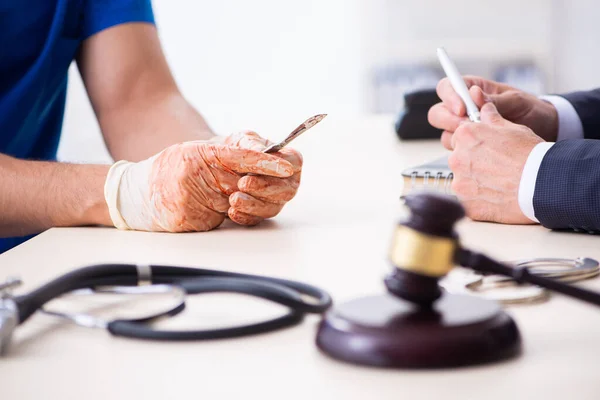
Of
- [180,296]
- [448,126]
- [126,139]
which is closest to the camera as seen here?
[180,296]

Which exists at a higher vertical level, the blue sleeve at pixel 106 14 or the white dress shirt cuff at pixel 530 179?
the blue sleeve at pixel 106 14

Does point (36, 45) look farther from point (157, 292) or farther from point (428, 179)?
point (157, 292)

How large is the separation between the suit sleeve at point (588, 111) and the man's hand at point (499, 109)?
0.21ft

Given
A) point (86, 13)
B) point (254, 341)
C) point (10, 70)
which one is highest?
point (86, 13)

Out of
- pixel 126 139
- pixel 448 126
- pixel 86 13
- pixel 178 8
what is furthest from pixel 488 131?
pixel 178 8

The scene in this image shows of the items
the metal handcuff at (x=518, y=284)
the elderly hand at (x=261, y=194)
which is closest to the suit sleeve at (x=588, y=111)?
the elderly hand at (x=261, y=194)

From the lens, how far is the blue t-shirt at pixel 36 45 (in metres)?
1.50

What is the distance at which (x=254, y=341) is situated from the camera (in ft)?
1.69

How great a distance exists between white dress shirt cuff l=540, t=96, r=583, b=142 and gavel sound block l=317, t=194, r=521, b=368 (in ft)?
3.49

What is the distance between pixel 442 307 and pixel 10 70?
132 centimetres

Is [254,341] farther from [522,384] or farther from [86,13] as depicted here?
[86,13]

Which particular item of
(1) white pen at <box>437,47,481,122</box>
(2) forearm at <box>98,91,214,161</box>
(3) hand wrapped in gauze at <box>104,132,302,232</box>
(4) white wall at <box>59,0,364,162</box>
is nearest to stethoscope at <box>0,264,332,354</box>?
(3) hand wrapped in gauze at <box>104,132,302,232</box>

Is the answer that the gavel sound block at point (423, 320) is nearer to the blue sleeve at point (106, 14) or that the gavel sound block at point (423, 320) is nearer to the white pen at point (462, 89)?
the white pen at point (462, 89)

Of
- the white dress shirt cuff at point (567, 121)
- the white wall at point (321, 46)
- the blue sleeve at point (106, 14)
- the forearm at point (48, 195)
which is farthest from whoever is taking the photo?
the white wall at point (321, 46)
